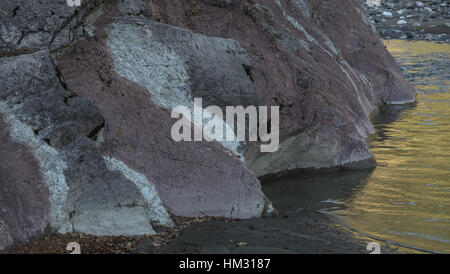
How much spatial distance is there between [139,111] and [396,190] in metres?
3.31

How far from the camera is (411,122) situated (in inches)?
421

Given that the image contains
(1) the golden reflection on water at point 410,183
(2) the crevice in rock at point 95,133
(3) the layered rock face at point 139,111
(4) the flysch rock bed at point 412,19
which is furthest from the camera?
(4) the flysch rock bed at point 412,19

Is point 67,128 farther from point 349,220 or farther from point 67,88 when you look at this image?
point 349,220

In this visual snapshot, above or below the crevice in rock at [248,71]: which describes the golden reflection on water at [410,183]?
below

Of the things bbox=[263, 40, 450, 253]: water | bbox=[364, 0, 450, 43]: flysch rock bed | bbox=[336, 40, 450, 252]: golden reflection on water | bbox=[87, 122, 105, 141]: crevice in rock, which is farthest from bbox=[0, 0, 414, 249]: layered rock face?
bbox=[364, 0, 450, 43]: flysch rock bed

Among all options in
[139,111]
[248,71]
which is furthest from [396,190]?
[139,111]

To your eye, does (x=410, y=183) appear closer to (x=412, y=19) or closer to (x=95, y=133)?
(x=95, y=133)

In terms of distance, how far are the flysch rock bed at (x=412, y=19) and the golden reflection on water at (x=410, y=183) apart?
15.6 m

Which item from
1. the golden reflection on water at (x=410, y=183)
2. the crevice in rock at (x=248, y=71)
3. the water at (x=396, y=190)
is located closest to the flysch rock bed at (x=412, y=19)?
the golden reflection on water at (x=410, y=183)

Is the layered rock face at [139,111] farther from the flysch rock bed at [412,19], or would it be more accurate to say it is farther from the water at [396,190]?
the flysch rock bed at [412,19]

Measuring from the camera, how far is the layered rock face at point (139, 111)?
4.79 m

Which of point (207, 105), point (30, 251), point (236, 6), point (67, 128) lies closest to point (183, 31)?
point (207, 105)

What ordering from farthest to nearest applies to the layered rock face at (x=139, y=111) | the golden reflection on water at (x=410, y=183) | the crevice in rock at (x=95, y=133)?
1. the golden reflection on water at (x=410, y=183)
2. the crevice in rock at (x=95, y=133)
3. the layered rock face at (x=139, y=111)

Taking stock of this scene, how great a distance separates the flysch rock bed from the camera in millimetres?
27286
